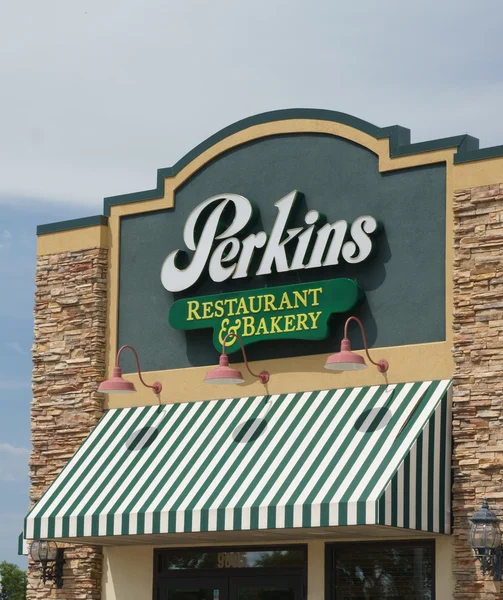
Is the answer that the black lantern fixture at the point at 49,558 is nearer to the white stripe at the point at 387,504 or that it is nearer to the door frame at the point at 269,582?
the door frame at the point at 269,582

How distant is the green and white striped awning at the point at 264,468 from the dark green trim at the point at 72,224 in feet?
11.9

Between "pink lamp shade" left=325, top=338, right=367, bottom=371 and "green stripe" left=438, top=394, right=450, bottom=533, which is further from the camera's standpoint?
"green stripe" left=438, top=394, right=450, bottom=533

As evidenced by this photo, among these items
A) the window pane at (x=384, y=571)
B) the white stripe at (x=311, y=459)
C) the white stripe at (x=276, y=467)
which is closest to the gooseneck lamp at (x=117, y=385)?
the white stripe at (x=276, y=467)

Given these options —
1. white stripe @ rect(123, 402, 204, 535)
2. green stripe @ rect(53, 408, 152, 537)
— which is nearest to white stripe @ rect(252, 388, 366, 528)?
white stripe @ rect(123, 402, 204, 535)

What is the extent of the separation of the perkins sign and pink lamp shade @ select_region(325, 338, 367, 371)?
1661 millimetres

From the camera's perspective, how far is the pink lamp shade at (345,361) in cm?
1794

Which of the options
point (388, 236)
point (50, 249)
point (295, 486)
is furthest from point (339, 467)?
point (50, 249)

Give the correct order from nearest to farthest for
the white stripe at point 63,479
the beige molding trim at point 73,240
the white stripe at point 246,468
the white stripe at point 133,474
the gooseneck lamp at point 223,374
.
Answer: the white stripe at point 246,468 < the gooseneck lamp at point 223,374 < the white stripe at point 133,474 < the white stripe at point 63,479 < the beige molding trim at point 73,240

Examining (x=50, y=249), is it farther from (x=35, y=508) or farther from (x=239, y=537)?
(x=239, y=537)

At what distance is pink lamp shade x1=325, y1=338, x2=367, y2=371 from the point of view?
17.9m

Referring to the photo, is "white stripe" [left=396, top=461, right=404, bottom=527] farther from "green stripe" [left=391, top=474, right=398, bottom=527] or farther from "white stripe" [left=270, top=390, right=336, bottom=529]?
"white stripe" [left=270, top=390, right=336, bottom=529]

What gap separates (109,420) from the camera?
2212 centimetres

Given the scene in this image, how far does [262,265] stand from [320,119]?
2532 mm

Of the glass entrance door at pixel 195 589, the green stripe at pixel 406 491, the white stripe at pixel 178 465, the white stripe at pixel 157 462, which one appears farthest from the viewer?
the glass entrance door at pixel 195 589
